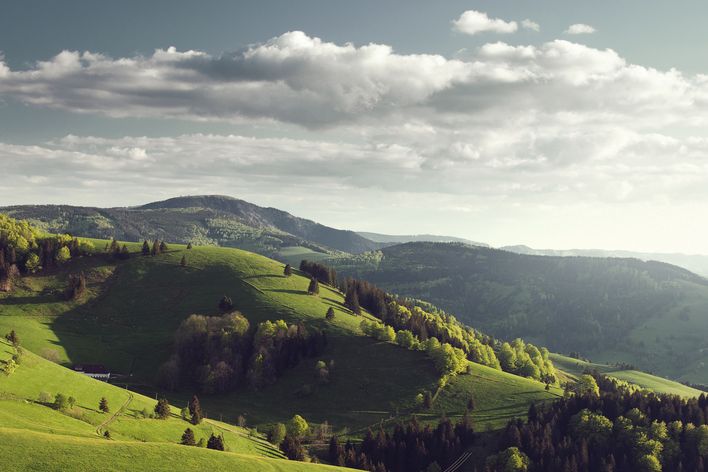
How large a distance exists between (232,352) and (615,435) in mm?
119215

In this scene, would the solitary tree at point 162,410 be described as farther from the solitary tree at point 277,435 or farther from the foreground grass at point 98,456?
the foreground grass at point 98,456

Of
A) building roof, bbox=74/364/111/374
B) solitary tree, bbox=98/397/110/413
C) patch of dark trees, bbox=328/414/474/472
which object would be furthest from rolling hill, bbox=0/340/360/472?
building roof, bbox=74/364/111/374

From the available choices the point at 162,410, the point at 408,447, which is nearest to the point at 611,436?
the point at 408,447

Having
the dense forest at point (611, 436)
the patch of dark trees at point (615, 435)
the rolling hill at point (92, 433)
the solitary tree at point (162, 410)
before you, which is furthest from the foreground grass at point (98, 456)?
the patch of dark trees at point (615, 435)

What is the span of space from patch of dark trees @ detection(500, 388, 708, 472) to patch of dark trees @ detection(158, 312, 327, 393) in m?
76.6

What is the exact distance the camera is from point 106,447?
6538 cm

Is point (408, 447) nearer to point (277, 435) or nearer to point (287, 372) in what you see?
point (277, 435)

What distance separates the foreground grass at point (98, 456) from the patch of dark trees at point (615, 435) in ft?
274

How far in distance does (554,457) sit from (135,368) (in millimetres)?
129709

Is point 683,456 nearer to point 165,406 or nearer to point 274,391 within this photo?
point 274,391

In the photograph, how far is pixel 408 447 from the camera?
438 ft

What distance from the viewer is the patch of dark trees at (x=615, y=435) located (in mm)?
129000

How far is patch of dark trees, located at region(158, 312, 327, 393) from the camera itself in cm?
16975

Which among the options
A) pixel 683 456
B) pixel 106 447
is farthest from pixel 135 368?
pixel 683 456
